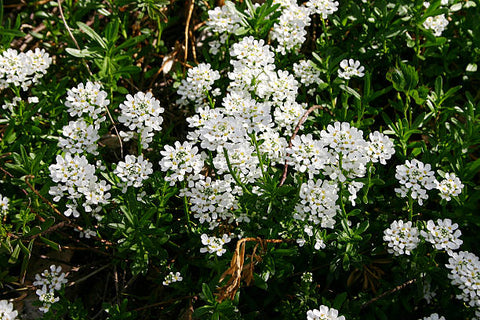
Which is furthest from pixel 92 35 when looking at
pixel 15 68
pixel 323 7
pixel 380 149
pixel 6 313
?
pixel 380 149

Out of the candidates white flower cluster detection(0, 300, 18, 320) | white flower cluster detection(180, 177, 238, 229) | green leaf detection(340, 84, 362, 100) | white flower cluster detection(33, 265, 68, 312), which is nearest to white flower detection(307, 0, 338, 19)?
green leaf detection(340, 84, 362, 100)

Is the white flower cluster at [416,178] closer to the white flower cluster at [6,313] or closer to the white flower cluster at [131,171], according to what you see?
the white flower cluster at [131,171]

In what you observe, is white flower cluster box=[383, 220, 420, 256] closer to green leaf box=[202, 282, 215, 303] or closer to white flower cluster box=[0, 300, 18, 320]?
green leaf box=[202, 282, 215, 303]

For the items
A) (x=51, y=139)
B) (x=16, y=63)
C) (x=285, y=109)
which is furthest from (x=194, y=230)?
(x=16, y=63)

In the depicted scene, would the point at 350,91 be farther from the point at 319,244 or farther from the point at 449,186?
the point at 319,244

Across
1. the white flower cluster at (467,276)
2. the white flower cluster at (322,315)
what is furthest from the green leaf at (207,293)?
the white flower cluster at (467,276)

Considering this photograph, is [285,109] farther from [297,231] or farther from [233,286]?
[233,286]
